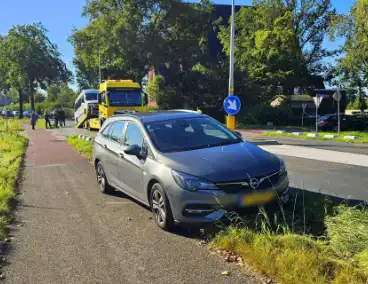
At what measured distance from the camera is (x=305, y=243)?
14.6 ft

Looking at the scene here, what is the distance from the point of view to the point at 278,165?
5.66 meters

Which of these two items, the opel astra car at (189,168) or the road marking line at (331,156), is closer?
the opel astra car at (189,168)

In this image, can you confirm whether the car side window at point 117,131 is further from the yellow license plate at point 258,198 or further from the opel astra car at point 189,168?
the yellow license plate at point 258,198

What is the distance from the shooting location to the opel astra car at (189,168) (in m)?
5.13

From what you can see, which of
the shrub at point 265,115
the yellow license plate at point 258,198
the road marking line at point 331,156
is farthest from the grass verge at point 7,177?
the shrub at point 265,115

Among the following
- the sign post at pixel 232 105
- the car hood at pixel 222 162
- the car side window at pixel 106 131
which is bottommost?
the car hood at pixel 222 162

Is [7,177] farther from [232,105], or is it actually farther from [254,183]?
[232,105]

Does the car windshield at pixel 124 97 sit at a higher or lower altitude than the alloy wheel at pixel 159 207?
higher

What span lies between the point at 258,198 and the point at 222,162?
632mm

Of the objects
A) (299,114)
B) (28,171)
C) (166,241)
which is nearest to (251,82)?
(299,114)

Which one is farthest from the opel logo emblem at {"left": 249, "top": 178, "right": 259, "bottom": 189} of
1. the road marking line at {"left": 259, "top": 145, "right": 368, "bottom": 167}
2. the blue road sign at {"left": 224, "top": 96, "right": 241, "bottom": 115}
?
the blue road sign at {"left": 224, "top": 96, "right": 241, "bottom": 115}

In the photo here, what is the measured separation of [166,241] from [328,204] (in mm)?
2348

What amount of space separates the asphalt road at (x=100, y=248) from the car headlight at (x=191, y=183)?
26.3 inches

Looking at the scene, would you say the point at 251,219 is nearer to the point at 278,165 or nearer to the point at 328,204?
the point at 278,165
